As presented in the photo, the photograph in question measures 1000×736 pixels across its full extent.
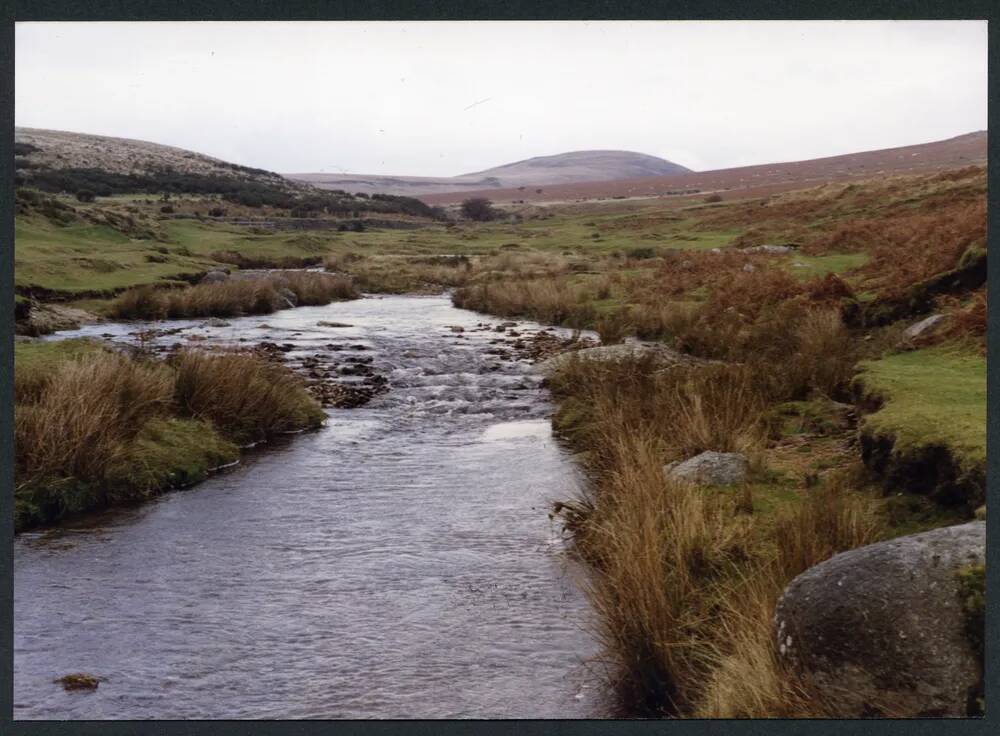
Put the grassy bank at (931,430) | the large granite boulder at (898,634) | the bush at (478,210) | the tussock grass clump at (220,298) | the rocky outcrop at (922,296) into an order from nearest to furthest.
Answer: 1. the large granite boulder at (898,634)
2. the grassy bank at (931,430)
3. the rocky outcrop at (922,296)
4. the tussock grass clump at (220,298)
5. the bush at (478,210)

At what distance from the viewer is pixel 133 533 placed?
11.1m

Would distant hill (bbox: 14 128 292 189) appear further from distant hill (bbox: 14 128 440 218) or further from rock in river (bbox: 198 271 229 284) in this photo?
rock in river (bbox: 198 271 229 284)

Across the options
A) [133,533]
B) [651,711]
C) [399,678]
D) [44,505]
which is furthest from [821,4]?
[44,505]

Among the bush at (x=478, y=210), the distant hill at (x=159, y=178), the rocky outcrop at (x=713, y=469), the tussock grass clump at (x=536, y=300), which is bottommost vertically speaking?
the tussock grass clump at (x=536, y=300)

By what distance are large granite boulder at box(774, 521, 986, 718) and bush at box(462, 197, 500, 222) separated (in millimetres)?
96431

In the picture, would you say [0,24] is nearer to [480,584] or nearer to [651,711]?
[480,584]

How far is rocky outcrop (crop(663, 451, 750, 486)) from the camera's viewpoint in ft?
34.8

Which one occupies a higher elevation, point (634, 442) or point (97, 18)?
point (97, 18)

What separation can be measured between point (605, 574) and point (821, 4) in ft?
17.5

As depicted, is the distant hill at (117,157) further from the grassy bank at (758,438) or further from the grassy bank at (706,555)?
the grassy bank at (706,555)

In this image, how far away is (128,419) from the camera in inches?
535

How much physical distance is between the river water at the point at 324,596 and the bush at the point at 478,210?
88.0 meters

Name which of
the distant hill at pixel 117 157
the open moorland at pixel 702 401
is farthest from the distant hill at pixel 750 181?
the distant hill at pixel 117 157

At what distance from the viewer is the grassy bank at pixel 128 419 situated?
38.9 feet
